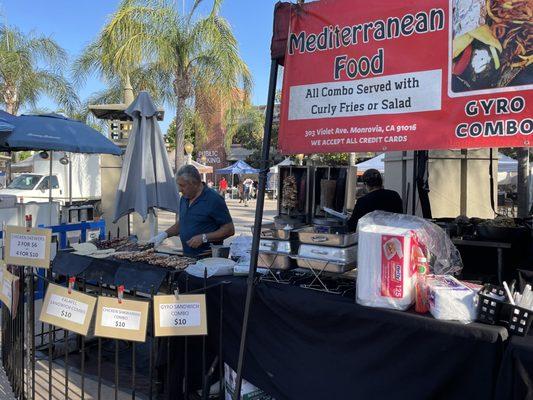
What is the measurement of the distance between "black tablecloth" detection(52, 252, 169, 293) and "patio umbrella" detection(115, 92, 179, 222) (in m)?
1.75

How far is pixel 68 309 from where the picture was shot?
114 inches

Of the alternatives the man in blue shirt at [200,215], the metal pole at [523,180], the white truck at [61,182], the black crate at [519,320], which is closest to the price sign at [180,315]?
the man in blue shirt at [200,215]

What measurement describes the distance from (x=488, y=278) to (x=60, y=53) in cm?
2123

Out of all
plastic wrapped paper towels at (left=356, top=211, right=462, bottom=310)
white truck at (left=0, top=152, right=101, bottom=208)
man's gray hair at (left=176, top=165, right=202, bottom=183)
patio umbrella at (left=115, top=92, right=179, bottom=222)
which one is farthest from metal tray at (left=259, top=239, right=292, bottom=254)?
white truck at (left=0, top=152, right=101, bottom=208)

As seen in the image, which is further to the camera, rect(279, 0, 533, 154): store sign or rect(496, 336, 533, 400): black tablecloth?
rect(279, 0, 533, 154): store sign

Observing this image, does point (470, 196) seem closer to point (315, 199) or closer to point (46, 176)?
point (315, 199)

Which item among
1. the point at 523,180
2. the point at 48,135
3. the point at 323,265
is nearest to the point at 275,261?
the point at 323,265

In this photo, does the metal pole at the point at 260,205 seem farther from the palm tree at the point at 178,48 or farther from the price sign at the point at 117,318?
the palm tree at the point at 178,48

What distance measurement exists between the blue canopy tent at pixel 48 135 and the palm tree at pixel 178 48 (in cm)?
406

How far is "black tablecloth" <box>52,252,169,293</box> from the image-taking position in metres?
3.24

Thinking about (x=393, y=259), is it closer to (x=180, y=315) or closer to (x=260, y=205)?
(x=260, y=205)

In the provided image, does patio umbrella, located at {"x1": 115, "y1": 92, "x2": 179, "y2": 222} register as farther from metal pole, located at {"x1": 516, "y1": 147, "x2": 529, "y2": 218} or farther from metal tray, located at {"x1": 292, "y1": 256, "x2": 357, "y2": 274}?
metal pole, located at {"x1": 516, "y1": 147, "x2": 529, "y2": 218}

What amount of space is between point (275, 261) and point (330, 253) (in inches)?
16.0

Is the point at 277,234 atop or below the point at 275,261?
atop
